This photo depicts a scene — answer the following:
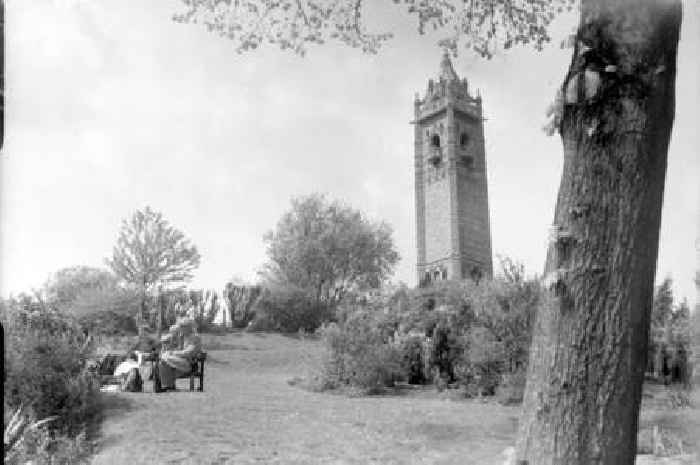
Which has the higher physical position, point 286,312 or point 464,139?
point 464,139

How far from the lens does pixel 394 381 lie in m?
14.9

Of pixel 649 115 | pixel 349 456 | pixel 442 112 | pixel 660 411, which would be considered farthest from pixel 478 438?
pixel 442 112

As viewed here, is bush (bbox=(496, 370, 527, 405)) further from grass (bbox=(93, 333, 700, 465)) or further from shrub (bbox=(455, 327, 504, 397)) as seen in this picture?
shrub (bbox=(455, 327, 504, 397))

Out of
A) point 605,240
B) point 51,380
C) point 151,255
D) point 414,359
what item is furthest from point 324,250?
point 605,240

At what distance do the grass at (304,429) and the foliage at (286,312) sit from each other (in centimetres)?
1872

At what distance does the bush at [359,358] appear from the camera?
13.7m

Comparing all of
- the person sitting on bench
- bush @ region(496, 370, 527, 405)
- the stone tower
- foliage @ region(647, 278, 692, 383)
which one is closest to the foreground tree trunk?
bush @ region(496, 370, 527, 405)

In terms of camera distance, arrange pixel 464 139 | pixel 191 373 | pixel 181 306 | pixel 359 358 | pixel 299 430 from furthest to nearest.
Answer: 1. pixel 464 139
2. pixel 181 306
3. pixel 359 358
4. pixel 191 373
5. pixel 299 430

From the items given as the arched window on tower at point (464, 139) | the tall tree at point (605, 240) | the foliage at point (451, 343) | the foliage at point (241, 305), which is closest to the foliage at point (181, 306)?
the foliage at point (241, 305)

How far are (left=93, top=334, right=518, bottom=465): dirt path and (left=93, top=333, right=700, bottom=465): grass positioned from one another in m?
0.01

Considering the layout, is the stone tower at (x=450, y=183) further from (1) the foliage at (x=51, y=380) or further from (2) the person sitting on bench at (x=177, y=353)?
(1) the foliage at (x=51, y=380)

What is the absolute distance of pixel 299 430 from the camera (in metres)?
9.11

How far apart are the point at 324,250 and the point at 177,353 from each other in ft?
119

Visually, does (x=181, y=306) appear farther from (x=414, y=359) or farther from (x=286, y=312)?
(x=414, y=359)
